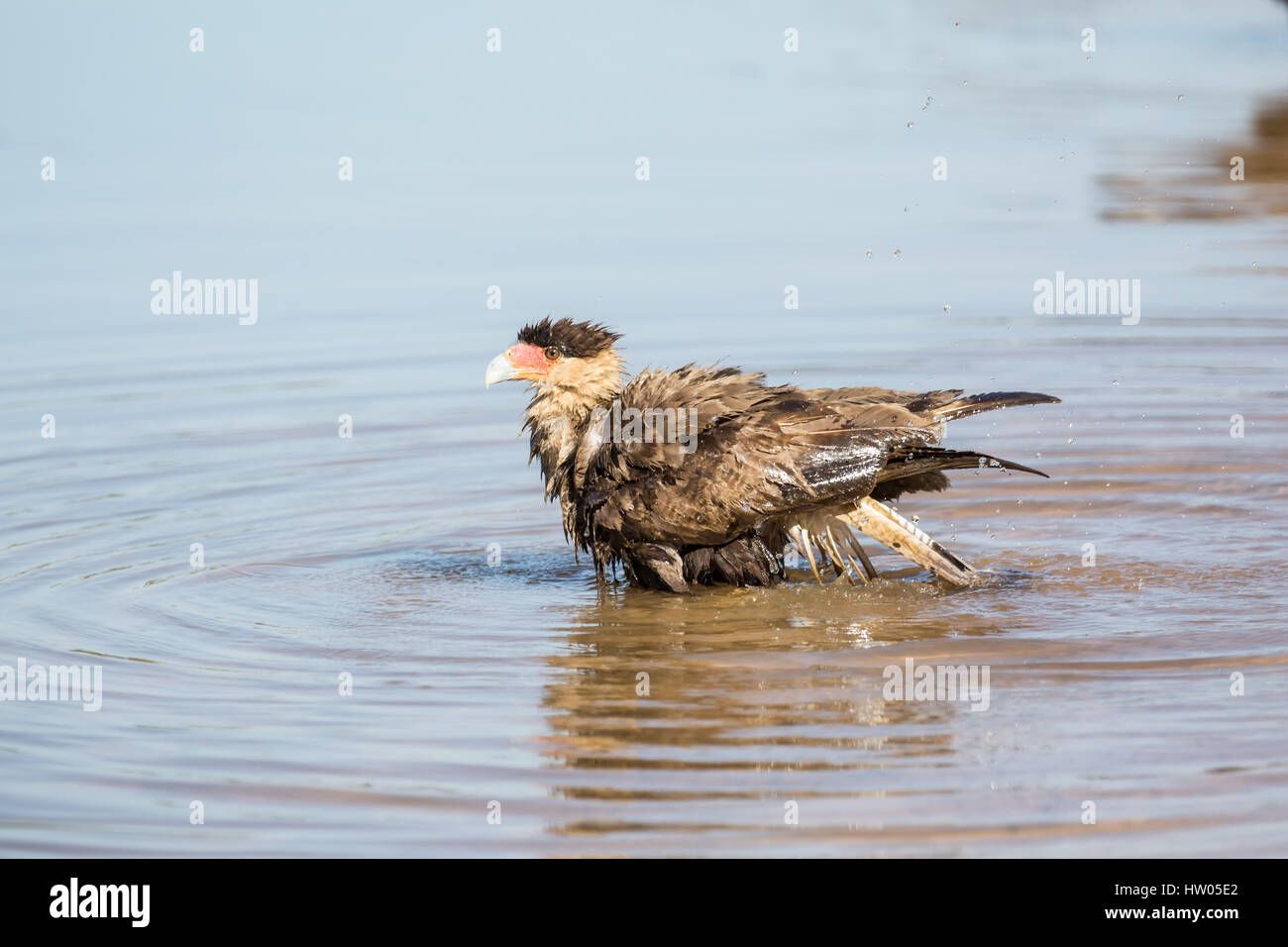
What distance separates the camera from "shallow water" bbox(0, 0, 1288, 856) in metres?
6.29

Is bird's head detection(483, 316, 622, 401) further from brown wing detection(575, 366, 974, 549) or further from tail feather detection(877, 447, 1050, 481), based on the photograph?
tail feather detection(877, 447, 1050, 481)

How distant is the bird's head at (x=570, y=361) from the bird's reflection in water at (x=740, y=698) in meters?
1.06

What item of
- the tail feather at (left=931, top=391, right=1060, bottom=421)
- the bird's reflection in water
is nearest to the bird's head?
the bird's reflection in water

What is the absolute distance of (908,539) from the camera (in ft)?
27.7

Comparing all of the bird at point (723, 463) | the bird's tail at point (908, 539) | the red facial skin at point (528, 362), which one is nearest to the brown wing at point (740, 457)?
the bird at point (723, 463)

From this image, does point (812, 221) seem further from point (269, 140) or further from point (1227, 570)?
point (1227, 570)

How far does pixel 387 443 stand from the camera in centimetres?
1162

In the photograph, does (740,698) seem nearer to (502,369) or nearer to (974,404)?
(974,404)

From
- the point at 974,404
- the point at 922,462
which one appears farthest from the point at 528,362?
the point at 974,404

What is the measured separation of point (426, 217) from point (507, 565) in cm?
770

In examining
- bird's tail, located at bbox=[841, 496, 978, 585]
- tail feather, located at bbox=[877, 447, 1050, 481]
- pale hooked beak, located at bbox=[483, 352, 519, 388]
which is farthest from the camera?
pale hooked beak, located at bbox=[483, 352, 519, 388]

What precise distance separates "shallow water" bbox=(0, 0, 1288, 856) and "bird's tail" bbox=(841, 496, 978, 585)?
0.46ft

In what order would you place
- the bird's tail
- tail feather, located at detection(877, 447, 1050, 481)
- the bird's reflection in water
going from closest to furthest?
the bird's reflection in water → tail feather, located at detection(877, 447, 1050, 481) → the bird's tail

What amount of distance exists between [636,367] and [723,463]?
14.8ft
